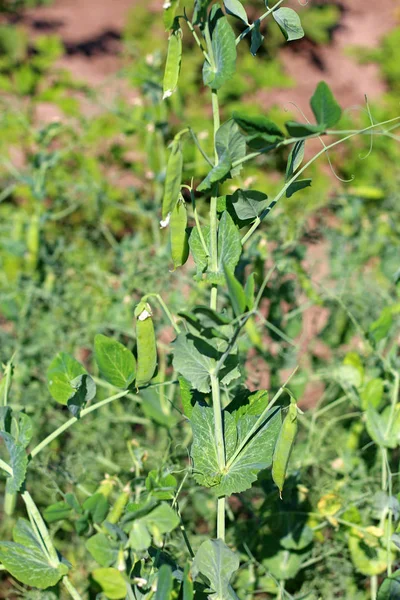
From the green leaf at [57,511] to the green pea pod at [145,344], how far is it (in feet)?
0.52

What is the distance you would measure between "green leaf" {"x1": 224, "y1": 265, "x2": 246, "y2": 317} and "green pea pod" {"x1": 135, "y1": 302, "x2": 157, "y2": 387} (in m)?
0.09

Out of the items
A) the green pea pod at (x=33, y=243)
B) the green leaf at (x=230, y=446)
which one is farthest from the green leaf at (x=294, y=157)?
the green pea pod at (x=33, y=243)

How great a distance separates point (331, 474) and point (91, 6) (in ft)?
10.5

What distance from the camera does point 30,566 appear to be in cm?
69

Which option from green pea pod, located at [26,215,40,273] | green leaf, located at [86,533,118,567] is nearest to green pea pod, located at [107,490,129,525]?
green leaf, located at [86,533,118,567]

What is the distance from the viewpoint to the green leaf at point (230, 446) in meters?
0.66

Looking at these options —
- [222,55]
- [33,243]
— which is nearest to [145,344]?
[222,55]

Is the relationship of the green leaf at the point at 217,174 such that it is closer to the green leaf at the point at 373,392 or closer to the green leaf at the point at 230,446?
the green leaf at the point at 230,446

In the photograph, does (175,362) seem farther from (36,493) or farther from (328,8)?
(328,8)

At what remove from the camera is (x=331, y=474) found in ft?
3.59

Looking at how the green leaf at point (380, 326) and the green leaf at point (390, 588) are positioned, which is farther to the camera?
the green leaf at point (380, 326)

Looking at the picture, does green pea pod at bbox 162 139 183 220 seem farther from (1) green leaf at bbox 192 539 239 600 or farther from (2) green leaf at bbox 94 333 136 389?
(1) green leaf at bbox 192 539 239 600

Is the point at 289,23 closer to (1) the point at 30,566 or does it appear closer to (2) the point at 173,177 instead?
(2) the point at 173,177

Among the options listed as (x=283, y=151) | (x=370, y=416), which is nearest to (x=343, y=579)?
(x=370, y=416)
